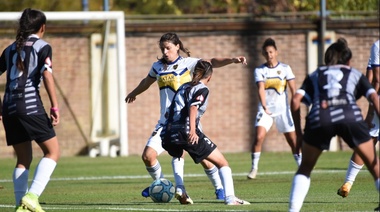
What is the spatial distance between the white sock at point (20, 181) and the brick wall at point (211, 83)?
13.6 metres

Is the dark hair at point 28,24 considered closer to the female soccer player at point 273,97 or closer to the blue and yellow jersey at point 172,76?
the blue and yellow jersey at point 172,76

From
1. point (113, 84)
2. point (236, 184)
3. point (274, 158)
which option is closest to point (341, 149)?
point (274, 158)

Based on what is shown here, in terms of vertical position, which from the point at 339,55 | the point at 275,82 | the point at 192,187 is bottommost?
the point at 192,187

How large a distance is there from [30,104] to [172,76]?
8.40ft

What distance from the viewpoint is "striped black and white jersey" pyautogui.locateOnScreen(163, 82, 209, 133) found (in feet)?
35.7

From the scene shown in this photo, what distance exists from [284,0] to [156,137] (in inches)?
820

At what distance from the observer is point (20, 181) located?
984 centimetres

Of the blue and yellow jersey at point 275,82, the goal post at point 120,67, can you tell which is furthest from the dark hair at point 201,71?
the goal post at point 120,67

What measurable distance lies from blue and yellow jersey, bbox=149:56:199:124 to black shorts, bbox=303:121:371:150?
10.2ft

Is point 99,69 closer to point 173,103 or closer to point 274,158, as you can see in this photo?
point 274,158

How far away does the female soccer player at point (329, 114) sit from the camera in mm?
8836

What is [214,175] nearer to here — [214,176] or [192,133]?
[214,176]

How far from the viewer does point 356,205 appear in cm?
1084

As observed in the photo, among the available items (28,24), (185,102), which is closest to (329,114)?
(185,102)
